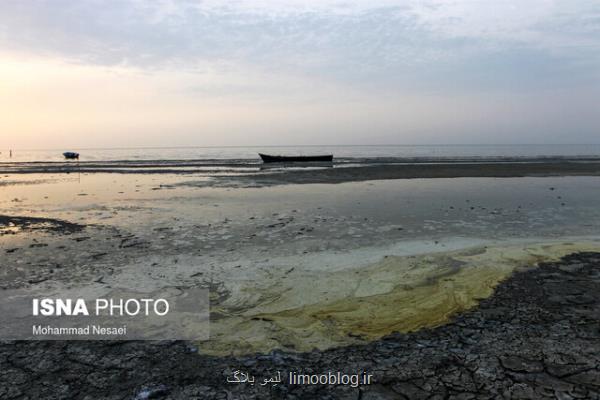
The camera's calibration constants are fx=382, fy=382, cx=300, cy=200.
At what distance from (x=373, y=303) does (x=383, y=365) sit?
2171 millimetres

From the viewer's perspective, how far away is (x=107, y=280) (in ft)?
27.5

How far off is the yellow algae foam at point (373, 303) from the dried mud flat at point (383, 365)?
1.18 ft

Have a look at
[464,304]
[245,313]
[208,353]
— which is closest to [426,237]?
[464,304]

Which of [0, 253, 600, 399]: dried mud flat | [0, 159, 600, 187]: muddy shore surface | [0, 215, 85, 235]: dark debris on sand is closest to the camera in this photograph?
[0, 253, 600, 399]: dried mud flat

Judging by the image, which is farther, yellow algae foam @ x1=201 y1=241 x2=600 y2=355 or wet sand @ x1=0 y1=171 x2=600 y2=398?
yellow algae foam @ x1=201 y1=241 x2=600 y2=355

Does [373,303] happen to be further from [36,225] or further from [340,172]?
[340,172]

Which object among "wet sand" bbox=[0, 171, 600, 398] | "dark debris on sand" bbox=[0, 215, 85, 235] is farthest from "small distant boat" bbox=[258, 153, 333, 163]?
"dark debris on sand" bbox=[0, 215, 85, 235]

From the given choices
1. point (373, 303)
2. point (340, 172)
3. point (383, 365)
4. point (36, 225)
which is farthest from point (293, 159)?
point (383, 365)

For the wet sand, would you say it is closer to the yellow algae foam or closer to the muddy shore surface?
the yellow algae foam

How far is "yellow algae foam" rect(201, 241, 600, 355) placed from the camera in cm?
583

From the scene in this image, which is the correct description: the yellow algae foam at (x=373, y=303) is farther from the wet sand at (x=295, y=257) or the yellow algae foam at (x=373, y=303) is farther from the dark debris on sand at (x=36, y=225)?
the dark debris on sand at (x=36, y=225)

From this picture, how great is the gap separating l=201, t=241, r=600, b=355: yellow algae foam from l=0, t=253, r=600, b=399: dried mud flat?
0.36 meters

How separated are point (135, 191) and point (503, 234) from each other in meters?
21.2

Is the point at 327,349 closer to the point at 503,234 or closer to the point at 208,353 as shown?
the point at 208,353
